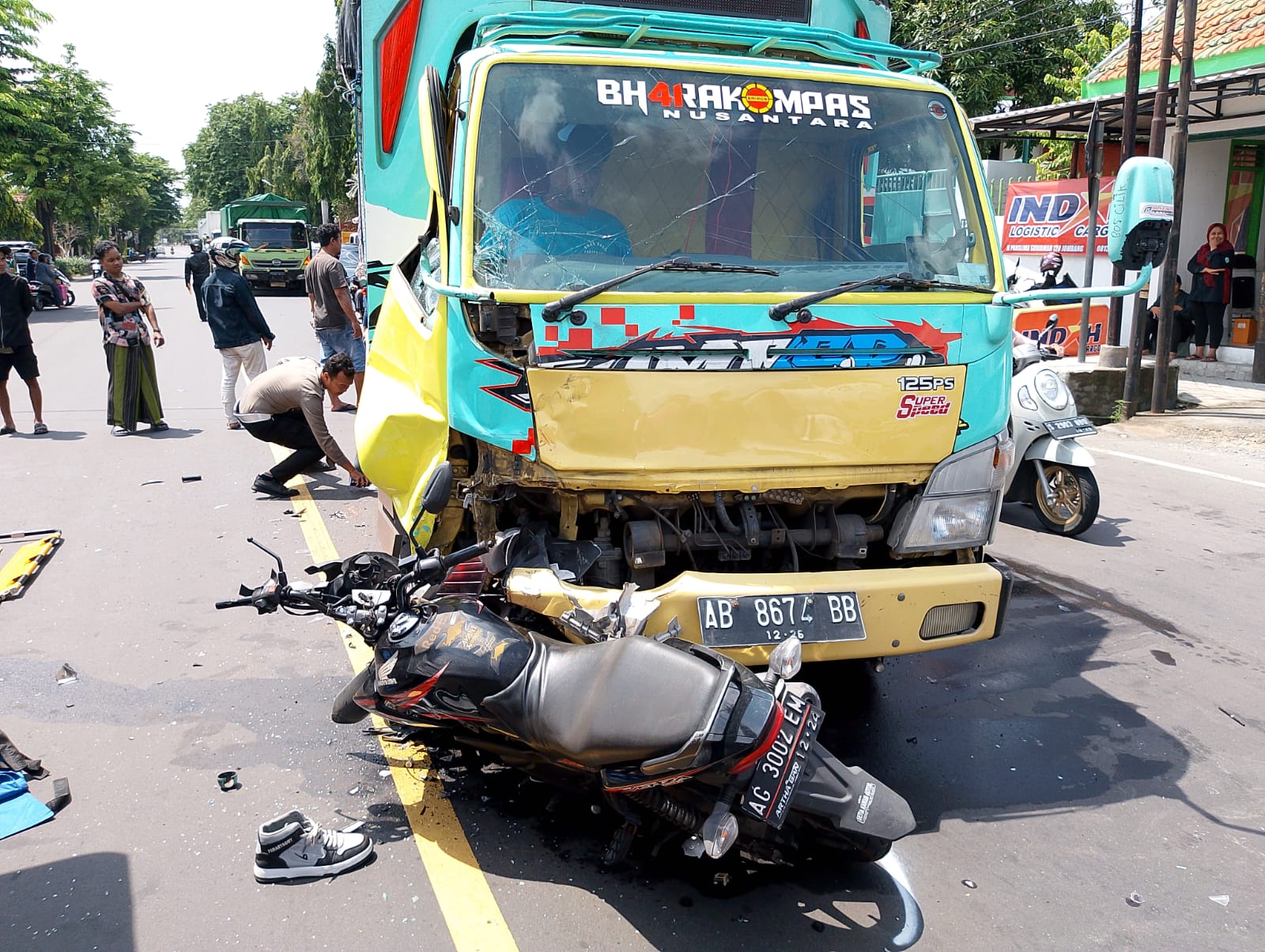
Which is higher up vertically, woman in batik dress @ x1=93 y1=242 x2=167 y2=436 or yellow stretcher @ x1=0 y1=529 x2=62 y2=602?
woman in batik dress @ x1=93 y1=242 x2=167 y2=436

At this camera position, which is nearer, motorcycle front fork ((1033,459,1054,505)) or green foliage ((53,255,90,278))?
motorcycle front fork ((1033,459,1054,505))

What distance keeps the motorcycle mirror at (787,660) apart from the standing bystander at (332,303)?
767 cm

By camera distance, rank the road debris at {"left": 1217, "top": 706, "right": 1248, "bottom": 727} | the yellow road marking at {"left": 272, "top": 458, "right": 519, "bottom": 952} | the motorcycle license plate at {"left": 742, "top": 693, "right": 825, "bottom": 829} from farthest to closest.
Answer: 1. the road debris at {"left": 1217, "top": 706, "right": 1248, "bottom": 727}
2. the yellow road marking at {"left": 272, "top": 458, "right": 519, "bottom": 952}
3. the motorcycle license plate at {"left": 742, "top": 693, "right": 825, "bottom": 829}

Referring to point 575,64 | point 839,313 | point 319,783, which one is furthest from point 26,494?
point 839,313

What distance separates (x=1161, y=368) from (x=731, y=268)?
9425 mm

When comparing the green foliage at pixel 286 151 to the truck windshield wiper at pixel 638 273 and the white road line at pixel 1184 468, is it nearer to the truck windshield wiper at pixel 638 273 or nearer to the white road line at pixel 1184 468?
the truck windshield wiper at pixel 638 273

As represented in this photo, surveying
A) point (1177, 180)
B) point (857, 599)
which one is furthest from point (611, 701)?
point (1177, 180)

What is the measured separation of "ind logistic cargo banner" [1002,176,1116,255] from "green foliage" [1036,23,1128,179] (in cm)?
372

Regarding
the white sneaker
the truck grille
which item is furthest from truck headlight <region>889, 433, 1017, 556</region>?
the truck grille

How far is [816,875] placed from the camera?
3.27m

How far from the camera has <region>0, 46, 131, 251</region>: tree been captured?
3443 centimetres

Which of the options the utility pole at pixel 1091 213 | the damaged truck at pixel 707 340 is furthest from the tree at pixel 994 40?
the damaged truck at pixel 707 340

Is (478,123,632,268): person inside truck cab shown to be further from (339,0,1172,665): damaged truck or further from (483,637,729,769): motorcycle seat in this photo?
(483,637,729,769): motorcycle seat

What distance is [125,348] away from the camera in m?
9.73
